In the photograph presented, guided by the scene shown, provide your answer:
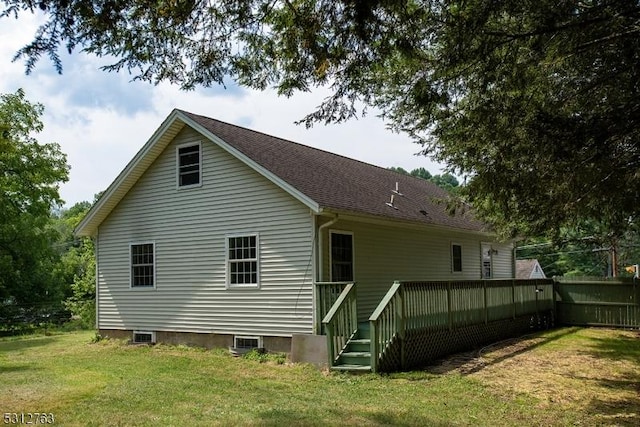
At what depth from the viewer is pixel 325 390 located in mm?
8828

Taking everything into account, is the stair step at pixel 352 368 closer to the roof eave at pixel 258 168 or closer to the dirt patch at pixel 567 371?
the dirt patch at pixel 567 371

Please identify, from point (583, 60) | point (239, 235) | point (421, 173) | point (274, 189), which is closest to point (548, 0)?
point (583, 60)

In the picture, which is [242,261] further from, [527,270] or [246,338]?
[527,270]

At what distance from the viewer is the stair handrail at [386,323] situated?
9859 millimetres

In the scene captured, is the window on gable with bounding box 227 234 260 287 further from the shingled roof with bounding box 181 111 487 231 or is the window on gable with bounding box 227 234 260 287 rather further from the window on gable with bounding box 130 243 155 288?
the window on gable with bounding box 130 243 155 288

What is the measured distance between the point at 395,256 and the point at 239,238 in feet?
13.8

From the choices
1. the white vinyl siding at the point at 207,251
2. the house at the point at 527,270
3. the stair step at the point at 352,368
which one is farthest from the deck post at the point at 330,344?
the house at the point at 527,270

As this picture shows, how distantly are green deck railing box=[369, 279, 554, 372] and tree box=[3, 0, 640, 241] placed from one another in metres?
2.69

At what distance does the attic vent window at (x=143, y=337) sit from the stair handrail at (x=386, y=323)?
714 centimetres

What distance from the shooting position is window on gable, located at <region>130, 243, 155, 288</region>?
14.9 meters

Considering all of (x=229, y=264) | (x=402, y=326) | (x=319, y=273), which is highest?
(x=229, y=264)

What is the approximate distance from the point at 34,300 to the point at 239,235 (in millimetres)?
24082

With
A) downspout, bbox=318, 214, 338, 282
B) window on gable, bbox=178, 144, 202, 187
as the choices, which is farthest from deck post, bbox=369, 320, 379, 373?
window on gable, bbox=178, 144, 202, 187

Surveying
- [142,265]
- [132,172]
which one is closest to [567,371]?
[142,265]
